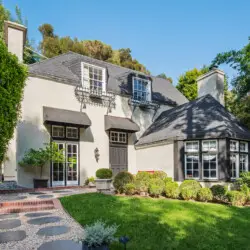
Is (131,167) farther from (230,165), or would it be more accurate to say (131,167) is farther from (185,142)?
(230,165)

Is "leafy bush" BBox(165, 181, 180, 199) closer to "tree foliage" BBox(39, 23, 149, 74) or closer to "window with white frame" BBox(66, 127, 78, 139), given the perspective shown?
"window with white frame" BBox(66, 127, 78, 139)

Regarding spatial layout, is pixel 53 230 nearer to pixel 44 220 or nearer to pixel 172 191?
pixel 44 220

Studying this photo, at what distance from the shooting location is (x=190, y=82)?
2992 cm

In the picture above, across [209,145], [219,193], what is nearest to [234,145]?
[209,145]

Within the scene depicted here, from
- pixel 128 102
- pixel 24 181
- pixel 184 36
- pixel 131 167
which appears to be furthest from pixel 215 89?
pixel 24 181

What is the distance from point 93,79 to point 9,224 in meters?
10.6

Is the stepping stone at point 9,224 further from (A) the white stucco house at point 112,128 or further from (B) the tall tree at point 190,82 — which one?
(B) the tall tree at point 190,82

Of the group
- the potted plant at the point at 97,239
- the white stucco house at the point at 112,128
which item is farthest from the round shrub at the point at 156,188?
the potted plant at the point at 97,239

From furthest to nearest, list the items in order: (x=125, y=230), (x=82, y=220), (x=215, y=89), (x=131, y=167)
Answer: (x=215, y=89)
(x=131, y=167)
(x=82, y=220)
(x=125, y=230)

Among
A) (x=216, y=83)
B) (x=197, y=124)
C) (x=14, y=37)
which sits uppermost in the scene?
(x=14, y=37)

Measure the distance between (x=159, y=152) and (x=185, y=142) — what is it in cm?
188

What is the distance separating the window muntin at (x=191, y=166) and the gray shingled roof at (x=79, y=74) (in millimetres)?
6245

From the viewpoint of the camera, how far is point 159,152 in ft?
46.8

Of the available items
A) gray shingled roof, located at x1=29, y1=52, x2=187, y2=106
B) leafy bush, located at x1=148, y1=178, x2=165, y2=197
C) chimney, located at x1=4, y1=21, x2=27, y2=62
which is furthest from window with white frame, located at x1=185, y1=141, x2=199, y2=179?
chimney, located at x1=4, y1=21, x2=27, y2=62
